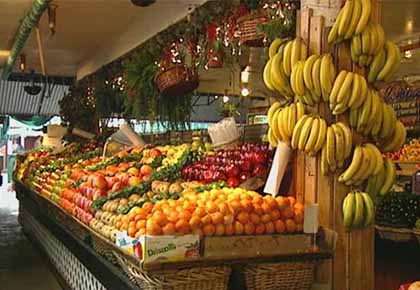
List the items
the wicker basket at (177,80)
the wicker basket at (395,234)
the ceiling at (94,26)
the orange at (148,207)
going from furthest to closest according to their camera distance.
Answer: the ceiling at (94,26) < the wicker basket at (177,80) < the wicker basket at (395,234) < the orange at (148,207)

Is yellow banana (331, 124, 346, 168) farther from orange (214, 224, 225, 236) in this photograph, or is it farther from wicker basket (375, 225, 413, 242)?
wicker basket (375, 225, 413, 242)

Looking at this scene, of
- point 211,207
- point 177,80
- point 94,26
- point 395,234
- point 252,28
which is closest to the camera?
point 211,207

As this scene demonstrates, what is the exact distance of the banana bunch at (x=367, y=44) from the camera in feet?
9.34

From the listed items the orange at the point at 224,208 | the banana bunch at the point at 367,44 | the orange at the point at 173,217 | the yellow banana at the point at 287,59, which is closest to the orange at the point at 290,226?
the orange at the point at 224,208

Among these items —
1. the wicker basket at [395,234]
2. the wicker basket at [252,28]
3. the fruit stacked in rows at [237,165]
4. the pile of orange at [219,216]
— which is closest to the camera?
the pile of orange at [219,216]

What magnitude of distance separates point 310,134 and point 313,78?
0.96ft

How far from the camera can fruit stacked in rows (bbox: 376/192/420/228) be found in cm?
493

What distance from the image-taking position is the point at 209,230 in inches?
105

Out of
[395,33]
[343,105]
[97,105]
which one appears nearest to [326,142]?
[343,105]

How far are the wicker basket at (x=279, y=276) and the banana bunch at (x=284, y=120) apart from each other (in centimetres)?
70

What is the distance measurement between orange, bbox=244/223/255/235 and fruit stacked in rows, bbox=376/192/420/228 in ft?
8.21

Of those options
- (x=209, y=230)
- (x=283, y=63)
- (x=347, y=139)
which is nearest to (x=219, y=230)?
(x=209, y=230)

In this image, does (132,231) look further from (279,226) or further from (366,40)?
(366,40)

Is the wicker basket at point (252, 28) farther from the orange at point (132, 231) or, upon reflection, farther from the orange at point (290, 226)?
the orange at point (132, 231)
